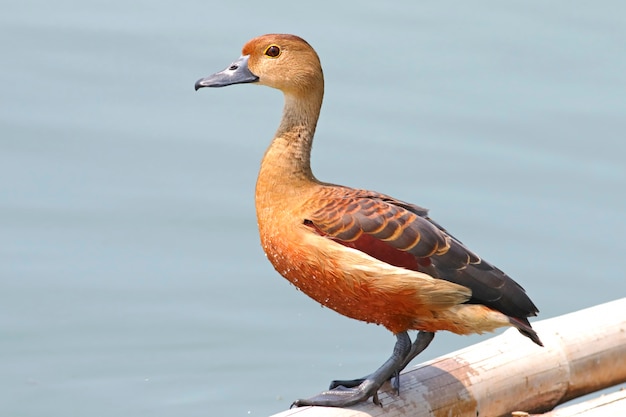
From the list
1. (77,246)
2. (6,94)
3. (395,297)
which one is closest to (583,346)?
(395,297)

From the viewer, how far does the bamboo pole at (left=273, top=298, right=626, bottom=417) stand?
4.52 meters

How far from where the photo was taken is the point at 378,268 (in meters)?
4.29

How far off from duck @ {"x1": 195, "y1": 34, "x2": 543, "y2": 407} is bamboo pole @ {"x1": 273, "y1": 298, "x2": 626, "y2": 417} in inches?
3.3

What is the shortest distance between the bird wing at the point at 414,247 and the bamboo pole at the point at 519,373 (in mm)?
288

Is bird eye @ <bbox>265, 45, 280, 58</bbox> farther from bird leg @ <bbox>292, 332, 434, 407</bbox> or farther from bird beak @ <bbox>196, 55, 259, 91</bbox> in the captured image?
bird leg @ <bbox>292, 332, 434, 407</bbox>

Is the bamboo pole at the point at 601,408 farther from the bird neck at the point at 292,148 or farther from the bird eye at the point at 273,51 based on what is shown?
the bird eye at the point at 273,51

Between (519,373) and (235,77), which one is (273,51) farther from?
(519,373)

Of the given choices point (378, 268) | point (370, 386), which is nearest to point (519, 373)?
point (370, 386)

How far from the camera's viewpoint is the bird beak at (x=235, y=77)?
15.7ft

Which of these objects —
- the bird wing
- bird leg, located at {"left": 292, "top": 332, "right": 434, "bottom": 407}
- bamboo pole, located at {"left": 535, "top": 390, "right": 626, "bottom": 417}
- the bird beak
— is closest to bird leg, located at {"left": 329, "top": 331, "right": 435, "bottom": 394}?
bird leg, located at {"left": 292, "top": 332, "right": 434, "bottom": 407}

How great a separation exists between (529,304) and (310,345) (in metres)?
2.28

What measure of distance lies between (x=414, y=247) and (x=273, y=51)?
91 cm

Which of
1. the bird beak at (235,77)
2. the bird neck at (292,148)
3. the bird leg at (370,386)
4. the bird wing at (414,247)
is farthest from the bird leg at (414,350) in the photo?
the bird beak at (235,77)

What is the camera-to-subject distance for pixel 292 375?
6.37 meters
